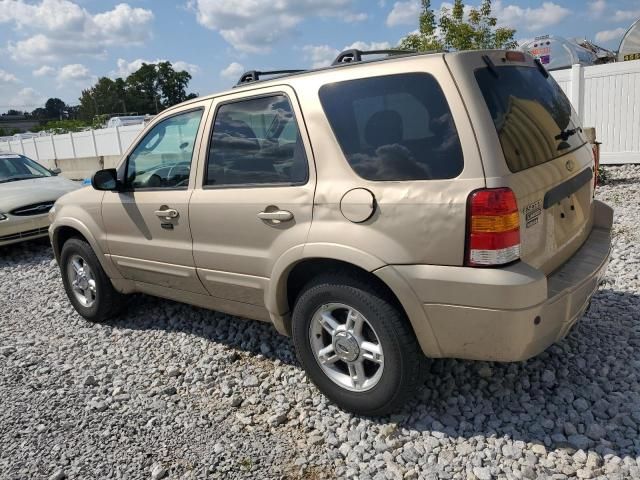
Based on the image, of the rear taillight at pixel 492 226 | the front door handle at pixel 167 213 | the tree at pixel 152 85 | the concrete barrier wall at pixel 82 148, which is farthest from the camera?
the tree at pixel 152 85

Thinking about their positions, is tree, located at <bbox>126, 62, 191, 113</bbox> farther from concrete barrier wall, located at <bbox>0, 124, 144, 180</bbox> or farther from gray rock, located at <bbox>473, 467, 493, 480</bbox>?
gray rock, located at <bbox>473, 467, 493, 480</bbox>

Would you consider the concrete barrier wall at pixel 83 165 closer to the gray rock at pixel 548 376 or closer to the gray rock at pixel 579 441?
the gray rock at pixel 548 376

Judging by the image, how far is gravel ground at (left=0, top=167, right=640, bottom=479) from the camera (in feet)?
8.79

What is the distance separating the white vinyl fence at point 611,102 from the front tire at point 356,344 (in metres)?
8.73

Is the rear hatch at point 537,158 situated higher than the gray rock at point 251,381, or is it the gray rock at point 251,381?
the rear hatch at point 537,158

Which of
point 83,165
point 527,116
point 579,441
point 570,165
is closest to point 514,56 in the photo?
point 527,116

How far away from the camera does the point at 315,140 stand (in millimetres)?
2900

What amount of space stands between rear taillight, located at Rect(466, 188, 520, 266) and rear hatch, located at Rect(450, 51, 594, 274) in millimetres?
59

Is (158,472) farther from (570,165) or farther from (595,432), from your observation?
(570,165)

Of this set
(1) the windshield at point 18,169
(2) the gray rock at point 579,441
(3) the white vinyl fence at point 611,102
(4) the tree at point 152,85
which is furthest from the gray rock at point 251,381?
(4) the tree at point 152,85

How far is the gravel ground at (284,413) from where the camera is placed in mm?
2678

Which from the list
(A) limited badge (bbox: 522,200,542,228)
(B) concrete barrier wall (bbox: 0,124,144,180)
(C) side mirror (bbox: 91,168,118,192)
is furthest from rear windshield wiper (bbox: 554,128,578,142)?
(B) concrete barrier wall (bbox: 0,124,144,180)

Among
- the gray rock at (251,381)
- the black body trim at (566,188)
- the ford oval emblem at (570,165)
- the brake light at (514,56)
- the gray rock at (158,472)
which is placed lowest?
the gray rock at (158,472)

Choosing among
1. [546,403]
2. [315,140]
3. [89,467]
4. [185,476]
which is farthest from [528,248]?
[89,467]
